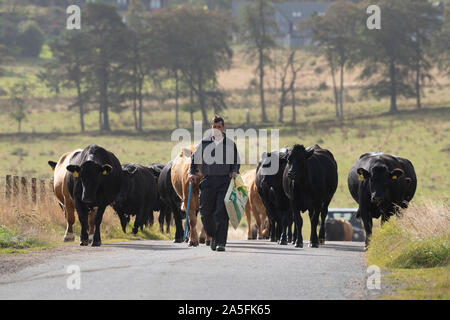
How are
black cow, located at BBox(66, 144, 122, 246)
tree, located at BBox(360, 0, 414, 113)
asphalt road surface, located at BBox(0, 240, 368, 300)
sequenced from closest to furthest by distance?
1. asphalt road surface, located at BBox(0, 240, 368, 300)
2. black cow, located at BBox(66, 144, 122, 246)
3. tree, located at BBox(360, 0, 414, 113)

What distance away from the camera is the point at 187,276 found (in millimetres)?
12492

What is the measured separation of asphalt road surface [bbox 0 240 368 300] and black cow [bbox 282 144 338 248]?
365 centimetres

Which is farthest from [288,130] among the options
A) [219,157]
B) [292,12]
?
[292,12]

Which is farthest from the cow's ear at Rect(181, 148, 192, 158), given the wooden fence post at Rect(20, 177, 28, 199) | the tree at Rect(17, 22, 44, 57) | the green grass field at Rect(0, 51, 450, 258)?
the tree at Rect(17, 22, 44, 57)

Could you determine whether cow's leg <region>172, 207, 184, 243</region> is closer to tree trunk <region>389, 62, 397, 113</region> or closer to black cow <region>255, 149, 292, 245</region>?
black cow <region>255, 149, 292, 245</region>

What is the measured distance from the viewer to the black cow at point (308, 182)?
66.7 ft

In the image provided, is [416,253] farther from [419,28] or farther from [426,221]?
[419,28]

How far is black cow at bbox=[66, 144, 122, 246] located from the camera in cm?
1977

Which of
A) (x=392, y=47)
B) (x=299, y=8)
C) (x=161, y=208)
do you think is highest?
(x=299, y=8)

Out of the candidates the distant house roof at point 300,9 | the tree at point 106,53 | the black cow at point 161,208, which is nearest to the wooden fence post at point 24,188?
the black cow at point 161,208

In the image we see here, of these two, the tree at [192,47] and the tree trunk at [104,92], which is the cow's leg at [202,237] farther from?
the tree at [192,47]

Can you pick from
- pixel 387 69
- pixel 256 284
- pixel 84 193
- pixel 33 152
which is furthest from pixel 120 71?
pixel 256 284

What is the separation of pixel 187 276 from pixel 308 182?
8731 millimetres
